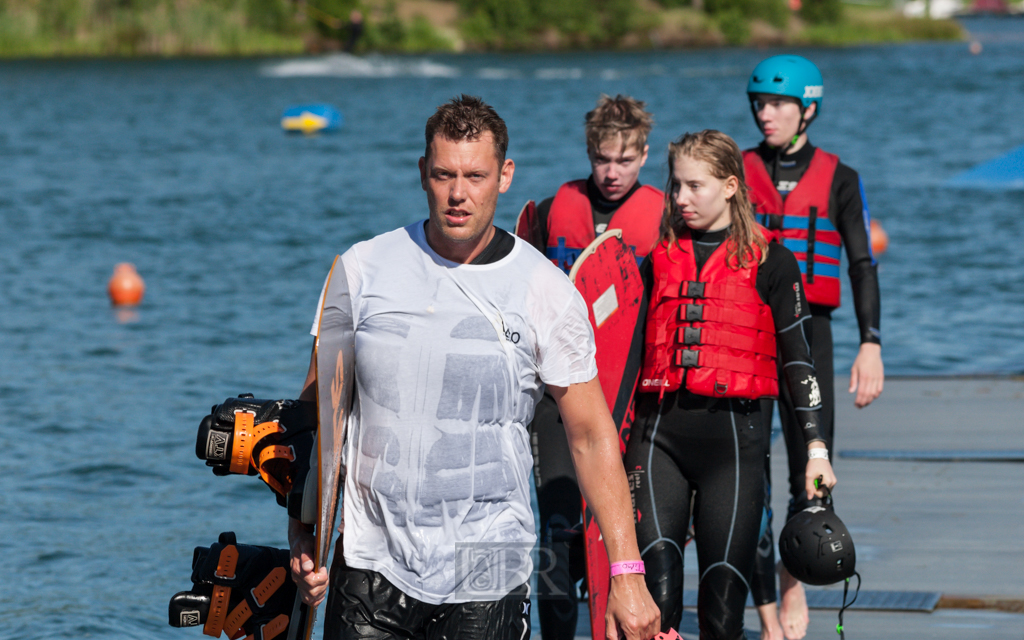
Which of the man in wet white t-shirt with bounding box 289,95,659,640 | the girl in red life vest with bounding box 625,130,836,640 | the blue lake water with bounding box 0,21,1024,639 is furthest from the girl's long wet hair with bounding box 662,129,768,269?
the blue lake water with bounding box 0,21,1024,639

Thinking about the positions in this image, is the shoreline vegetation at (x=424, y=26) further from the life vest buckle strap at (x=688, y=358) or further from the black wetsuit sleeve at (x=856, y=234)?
the life vest buckle strap at (x=688, y=358)

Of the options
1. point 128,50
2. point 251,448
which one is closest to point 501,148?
point 251,448

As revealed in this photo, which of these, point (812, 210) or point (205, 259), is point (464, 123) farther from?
point (205, 259)

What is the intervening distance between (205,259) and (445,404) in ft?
53.8

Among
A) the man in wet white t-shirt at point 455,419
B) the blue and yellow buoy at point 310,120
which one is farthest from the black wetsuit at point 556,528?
the blue and yellow buoy at point 310,120

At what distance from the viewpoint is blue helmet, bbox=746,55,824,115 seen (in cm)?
525

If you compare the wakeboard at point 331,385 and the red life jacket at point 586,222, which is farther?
the red life jacket at point 586,222

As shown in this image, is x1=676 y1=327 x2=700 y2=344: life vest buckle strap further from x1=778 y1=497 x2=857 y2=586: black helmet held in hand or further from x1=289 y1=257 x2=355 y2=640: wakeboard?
x1=289 y1=257 x2=355 y2=640: wakeboard

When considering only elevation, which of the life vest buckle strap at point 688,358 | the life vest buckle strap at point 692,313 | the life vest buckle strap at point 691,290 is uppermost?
the life vest buckle strap at point 691,290

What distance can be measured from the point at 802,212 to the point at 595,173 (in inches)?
36.1

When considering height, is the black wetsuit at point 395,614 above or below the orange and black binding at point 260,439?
below

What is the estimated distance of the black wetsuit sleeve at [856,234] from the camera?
17.2 feet

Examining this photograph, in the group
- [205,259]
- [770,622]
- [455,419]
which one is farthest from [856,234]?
[205,259]

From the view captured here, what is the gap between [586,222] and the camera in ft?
16.3
